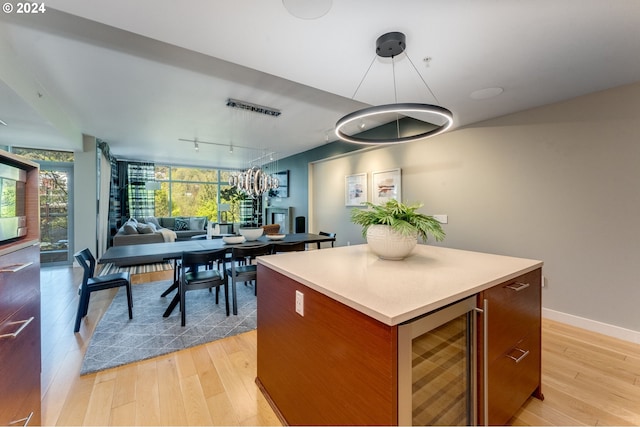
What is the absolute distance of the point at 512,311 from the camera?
1.35 m

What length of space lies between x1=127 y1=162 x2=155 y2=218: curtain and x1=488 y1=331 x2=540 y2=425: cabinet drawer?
8978 millimetres

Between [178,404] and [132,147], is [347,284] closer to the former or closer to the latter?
[178,404]

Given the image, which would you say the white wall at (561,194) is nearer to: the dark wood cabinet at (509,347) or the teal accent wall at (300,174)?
the dark wood cabinet at (509,347)

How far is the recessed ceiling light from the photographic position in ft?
8.25

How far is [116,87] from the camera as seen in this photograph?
9.92 feet

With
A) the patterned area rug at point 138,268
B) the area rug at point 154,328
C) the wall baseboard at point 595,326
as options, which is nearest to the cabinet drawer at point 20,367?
the area rug at point 154,328

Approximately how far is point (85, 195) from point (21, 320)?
203 inches

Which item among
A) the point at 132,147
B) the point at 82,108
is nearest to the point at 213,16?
the point at 82,108

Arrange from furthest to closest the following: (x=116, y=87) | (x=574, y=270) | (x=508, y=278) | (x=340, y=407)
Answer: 1. (x=116, y=87)
2. (x=574, y=270)
3. (x=508, y=278)
4. (x=340, y=407)

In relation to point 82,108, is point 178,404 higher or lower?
lower

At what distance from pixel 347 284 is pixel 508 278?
0.86 metres

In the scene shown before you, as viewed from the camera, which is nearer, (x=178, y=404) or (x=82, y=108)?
(x=178, y=404)

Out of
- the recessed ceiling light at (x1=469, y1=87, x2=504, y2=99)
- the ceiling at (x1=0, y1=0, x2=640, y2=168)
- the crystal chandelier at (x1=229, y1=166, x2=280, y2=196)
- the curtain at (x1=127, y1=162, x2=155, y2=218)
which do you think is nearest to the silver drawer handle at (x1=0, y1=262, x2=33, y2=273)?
the ceiling at (x1=0, y1=0, x2=640, y2=168)

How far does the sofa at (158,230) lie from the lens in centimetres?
514
